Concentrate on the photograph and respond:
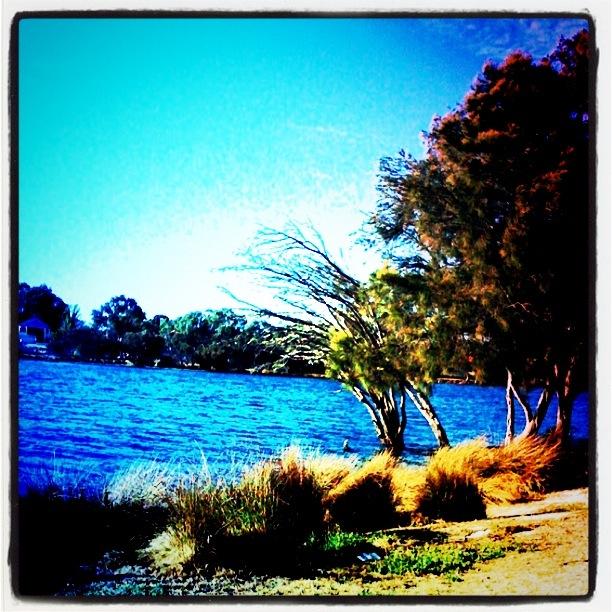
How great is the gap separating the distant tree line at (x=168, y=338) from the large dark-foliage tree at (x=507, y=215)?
3.14 feet

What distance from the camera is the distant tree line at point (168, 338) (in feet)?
15.3

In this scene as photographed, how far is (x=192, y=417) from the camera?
4.66 meters

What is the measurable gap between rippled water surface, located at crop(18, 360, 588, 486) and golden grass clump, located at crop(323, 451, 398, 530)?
17 centimetres

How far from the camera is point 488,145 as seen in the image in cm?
469

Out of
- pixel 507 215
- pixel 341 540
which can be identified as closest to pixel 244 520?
pixel 341 540

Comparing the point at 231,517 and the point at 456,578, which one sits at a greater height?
the point at 231,517

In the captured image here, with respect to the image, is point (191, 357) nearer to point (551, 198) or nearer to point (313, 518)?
point (313, 518)

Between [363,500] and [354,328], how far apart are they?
110 centimetres

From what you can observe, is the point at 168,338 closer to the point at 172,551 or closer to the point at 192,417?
the point at 192,417

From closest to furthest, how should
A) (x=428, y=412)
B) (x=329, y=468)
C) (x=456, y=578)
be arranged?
(x=456, y=578), (x=329, y=468), (x=428, y=412)

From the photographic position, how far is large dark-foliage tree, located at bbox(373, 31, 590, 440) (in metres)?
4.66

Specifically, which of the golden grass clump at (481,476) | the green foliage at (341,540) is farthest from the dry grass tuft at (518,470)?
the green foliage at (341,540)

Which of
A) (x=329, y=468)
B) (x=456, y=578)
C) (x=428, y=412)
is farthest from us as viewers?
(x=428, y=412)

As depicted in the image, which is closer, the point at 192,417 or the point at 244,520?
the point at 244,520
